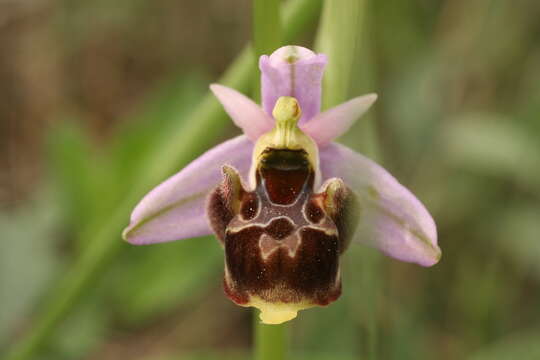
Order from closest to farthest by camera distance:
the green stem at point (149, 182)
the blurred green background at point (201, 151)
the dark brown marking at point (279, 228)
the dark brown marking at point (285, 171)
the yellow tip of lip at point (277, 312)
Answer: the yellow tip of lip at point (277, 312) < the dark brown marking at point (279, 228) < the dark brown marking at point (285, 171) < the green stem at point (149, 182) < the blurred green background at point (201, 151)

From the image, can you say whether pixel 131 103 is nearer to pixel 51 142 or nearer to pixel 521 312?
pixel 51 142

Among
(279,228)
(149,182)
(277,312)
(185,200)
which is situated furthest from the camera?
(149,182)

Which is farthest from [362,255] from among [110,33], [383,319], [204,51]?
[110,33]

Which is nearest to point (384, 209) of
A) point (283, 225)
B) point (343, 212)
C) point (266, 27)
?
point (343, 212)

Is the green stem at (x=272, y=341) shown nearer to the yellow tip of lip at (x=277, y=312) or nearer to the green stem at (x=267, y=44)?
the green stem at (x=267, y=44)

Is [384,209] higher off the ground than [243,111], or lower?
lower

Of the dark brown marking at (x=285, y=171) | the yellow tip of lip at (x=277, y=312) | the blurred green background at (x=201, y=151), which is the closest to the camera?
the yellow tip of lip at (x=277, y=312)

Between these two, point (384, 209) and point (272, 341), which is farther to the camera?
point (384, 209)

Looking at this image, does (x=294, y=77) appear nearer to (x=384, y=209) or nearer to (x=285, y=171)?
(x=285, y=171)

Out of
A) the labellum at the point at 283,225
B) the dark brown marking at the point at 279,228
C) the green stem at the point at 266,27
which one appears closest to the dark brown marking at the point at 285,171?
the labellum at the point at 283,225
